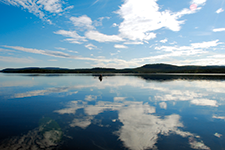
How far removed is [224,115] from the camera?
13.0 meters

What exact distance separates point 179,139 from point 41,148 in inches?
318

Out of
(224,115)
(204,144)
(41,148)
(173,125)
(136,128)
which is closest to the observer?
(41,148)

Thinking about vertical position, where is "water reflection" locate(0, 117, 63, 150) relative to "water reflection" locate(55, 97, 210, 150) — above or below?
above

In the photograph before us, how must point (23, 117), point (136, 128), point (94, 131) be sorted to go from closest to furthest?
point (94, 131) < point (136, 128) < point (23, 117)

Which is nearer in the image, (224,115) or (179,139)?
(179,139)

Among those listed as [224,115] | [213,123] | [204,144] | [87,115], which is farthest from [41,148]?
[224,115]

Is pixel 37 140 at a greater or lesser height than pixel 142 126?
greater

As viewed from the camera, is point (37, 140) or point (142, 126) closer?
point (37, 140)

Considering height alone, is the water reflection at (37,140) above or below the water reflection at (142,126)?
above

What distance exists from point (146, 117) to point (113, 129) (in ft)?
13.6

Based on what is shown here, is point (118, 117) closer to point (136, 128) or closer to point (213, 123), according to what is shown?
point (136, 128)

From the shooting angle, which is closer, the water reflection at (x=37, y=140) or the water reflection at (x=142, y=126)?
the water reflection at (x=37, y=140)

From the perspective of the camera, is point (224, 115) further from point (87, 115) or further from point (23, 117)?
point (23, 117)

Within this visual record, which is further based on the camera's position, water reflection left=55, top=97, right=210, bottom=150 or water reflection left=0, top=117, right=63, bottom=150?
water reflection left=55, top=97, right=210, bottom=150
